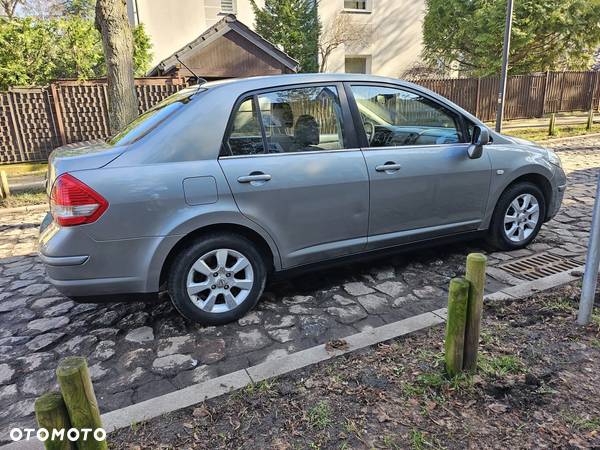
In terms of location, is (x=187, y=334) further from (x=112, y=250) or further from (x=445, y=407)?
(x=445, y=407)

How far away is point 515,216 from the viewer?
14.7ft

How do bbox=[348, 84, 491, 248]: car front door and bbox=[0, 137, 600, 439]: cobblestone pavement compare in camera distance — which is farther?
bbox=[348, 84, 491, 248]: car front door

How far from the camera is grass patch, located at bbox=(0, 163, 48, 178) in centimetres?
1012

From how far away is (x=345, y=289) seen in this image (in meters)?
3.87

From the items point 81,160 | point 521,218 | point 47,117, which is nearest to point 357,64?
point 47,117

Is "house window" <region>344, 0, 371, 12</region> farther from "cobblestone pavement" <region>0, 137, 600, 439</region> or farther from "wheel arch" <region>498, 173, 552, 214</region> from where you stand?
"cobblestone pavement" <region>0, 137, 600, 439</region>

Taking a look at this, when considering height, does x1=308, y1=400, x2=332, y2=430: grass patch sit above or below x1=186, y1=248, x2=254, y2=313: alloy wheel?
below

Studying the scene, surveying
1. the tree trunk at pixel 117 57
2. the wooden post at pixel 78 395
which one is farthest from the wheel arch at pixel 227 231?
the tree trunk at pixel 117 57

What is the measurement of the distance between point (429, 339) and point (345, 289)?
1030mm

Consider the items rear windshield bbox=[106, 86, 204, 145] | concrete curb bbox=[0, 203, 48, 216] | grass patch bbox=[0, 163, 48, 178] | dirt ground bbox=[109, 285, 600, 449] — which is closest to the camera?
dirt ground bbox=[109, 285, 600, 449]

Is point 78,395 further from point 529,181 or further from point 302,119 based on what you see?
point 529,181

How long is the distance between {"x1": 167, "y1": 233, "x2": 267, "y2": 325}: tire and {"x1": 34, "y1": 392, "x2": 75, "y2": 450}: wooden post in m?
1.45

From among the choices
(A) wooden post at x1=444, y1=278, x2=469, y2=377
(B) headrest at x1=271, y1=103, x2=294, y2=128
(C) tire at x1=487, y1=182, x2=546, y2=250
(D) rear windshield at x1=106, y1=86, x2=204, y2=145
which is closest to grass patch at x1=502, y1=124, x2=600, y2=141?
(C) tire at x1=487, y1=182, x2=546, y2=250

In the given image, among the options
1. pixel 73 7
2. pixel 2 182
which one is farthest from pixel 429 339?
pixel 73 7
